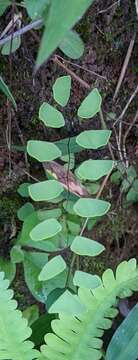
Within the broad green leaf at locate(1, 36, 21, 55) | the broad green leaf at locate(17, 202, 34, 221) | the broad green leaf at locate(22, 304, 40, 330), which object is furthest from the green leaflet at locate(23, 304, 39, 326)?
the broad green leaf at locate(1, 36, 21, 55)

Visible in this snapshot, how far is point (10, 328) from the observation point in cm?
85

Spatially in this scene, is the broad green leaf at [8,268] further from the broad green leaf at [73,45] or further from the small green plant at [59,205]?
the broad green leaf at [73,45]

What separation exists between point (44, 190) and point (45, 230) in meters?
0.07

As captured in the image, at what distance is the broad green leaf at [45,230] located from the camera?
0.91 metres

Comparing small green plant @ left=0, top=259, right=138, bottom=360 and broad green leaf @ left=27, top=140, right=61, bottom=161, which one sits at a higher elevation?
broad green leaf @ left=27, top=140, right=61, bottom=161

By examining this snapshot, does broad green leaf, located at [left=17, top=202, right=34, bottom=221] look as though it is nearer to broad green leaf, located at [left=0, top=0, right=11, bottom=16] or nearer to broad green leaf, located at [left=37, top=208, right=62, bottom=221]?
broad green leaf, located at [left=37, top=208, right=62, bottom=221]

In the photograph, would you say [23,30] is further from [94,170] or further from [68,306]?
[68,306]

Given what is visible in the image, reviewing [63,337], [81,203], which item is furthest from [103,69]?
[63,337]

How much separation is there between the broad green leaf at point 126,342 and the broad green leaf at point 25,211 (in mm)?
308

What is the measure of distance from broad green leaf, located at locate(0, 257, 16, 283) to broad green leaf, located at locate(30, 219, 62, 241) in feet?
0.81

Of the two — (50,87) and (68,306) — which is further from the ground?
(50,87)

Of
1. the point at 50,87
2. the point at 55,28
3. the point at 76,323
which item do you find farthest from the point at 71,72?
the point at 55,28

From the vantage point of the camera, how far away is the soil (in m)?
1.08

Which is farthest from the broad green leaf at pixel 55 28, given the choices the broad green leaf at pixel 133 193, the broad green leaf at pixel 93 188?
the broad green leaf at pixel 133 193
